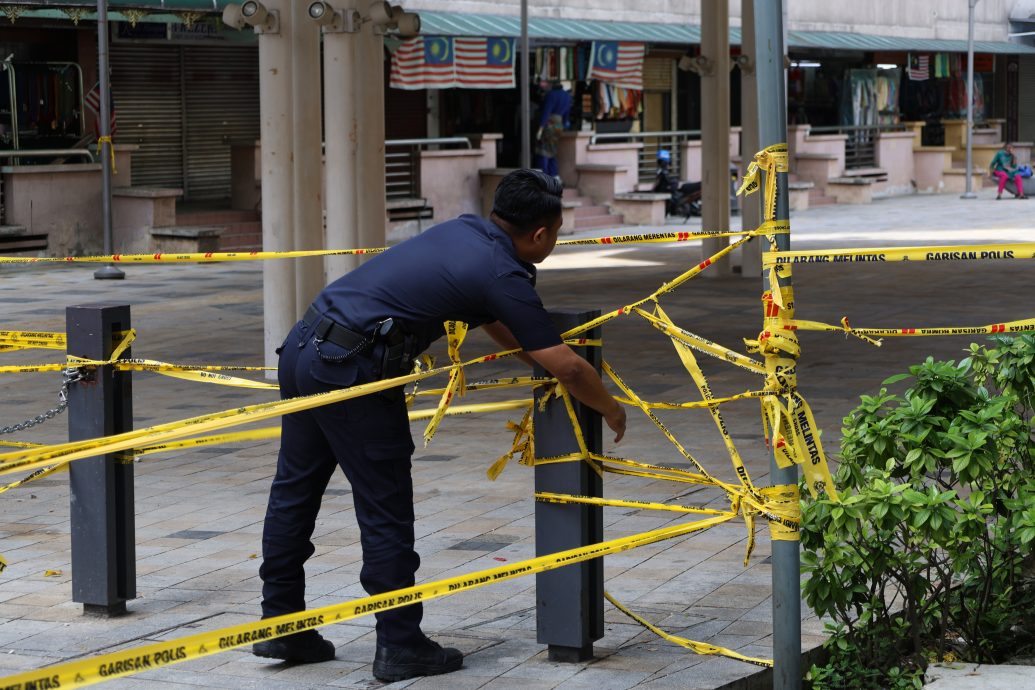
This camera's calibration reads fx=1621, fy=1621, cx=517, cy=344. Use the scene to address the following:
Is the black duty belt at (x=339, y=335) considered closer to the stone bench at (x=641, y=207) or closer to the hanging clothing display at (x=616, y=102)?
the stone bench at (x=641, y=207)

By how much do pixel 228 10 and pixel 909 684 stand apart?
8272 millimetres

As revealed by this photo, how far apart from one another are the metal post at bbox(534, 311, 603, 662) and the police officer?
6.6 inches

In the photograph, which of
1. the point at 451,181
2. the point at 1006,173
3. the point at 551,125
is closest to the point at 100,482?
the point at 451,181

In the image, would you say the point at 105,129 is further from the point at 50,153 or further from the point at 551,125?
the point at 551,125

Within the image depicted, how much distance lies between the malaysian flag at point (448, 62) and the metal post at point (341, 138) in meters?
14.2

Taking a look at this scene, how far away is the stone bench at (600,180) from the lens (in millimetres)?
29031

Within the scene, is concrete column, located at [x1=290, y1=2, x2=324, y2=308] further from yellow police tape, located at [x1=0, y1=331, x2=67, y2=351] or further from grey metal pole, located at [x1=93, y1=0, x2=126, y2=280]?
grey metal pole, located at [x1=93, y1=0, x2=126, y2=280]

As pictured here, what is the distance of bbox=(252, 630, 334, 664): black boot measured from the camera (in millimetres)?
5074

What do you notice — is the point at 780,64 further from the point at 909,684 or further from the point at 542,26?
the point at 542,26

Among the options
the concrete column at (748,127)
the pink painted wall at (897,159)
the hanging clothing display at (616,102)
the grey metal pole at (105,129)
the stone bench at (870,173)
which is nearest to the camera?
the concrete column at (748,127)

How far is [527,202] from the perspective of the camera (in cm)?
488

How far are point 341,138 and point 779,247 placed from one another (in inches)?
314

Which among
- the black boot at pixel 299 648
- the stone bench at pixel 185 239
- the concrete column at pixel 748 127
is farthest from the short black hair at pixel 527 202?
the stone bench at pixel 185 239

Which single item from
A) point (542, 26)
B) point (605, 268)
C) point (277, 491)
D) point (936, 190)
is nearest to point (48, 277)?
point (605, 268)
